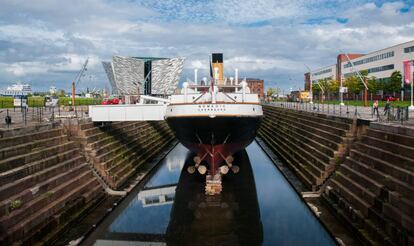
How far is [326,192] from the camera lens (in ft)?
62.1

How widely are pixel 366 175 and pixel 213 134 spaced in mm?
9886

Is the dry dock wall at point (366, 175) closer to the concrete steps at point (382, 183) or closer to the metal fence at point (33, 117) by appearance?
the concrete steps at point (382, 183)

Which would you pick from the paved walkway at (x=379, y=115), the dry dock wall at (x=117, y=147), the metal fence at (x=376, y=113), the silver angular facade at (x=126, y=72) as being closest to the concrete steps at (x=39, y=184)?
the dry dock wall at (x=117, y=147)

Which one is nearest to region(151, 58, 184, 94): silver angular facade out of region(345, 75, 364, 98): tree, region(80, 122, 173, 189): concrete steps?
region(345, 75, 364, 98): tree

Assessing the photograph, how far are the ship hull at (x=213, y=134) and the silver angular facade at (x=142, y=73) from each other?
3444 inches

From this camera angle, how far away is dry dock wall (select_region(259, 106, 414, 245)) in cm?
1227

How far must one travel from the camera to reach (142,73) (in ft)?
380

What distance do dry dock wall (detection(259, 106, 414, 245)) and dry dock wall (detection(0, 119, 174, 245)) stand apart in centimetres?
1228

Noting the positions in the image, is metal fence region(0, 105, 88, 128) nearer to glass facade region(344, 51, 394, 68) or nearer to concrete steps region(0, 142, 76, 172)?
concrete steps region(0, 142, 76, 172)

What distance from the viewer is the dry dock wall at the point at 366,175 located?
40.3 feet

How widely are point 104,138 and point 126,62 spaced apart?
8970cm

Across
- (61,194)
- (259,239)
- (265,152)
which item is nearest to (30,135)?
(61,194)

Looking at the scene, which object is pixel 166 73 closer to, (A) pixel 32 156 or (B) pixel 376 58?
(B) pixel 376 58

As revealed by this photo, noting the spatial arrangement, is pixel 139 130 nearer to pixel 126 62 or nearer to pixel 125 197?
pixel 125 197
